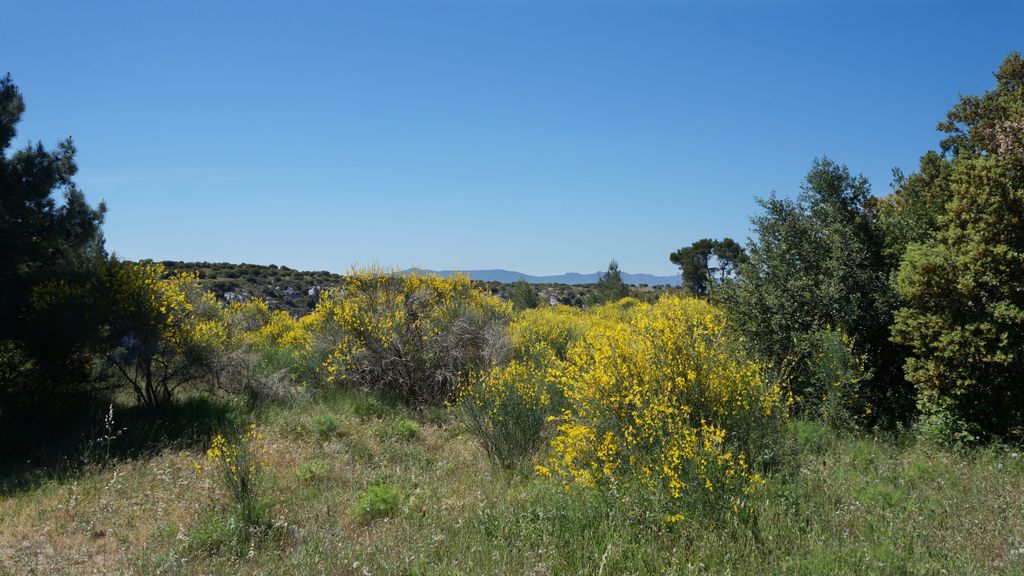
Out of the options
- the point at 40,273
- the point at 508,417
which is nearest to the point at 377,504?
the point at 508,417

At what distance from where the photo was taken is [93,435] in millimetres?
7430

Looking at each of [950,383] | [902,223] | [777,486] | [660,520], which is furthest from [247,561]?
[902,223]

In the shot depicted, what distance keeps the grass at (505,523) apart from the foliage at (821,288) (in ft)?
6.67

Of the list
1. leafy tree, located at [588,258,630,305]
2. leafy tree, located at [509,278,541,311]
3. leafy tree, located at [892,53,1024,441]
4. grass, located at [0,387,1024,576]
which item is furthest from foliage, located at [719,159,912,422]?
leafy tree, located at [588,258,630,305]

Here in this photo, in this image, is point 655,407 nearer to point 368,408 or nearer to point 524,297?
point 368,408

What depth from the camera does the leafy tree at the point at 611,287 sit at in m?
32.2

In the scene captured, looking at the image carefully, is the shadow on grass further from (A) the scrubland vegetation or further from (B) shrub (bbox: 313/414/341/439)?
(B) shrub (bbox: 313/414/341/439)

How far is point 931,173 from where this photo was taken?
8883mm

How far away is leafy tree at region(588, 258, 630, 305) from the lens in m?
32.2

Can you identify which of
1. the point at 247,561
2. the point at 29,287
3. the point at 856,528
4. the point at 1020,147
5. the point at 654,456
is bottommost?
the point at 247,561

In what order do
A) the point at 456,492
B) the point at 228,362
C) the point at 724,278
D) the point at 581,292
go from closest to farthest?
the point at 456,492 < the point at 228,362 < the point at 724,278 < the point at 581,292

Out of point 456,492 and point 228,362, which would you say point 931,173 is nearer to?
point 456,492

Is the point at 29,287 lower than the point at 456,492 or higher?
higher

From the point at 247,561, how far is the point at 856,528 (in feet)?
15.9
